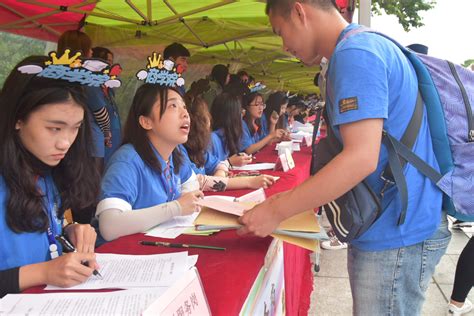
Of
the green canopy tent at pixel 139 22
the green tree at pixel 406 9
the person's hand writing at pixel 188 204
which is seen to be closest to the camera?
the person's hand writing at pixel 188 204

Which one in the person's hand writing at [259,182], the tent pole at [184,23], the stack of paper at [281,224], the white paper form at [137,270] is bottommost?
the person's hand writing at [259,182]

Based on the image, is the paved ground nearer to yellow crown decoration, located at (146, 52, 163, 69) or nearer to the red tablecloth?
the red tablecloth

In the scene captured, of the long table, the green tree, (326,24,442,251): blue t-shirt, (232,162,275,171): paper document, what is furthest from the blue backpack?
the green tree

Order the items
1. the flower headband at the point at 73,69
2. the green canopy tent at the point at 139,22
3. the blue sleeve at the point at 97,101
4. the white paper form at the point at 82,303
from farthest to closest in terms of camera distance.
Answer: the green canopy tent at the point at 139,22 → the blue sleeve at the point at 97,101 → the flower headband at the point at 73,69 → the white paper form at the point at 82,303

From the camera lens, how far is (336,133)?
3.79 feet

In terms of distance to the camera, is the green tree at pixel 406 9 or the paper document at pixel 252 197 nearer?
the paper document at pixel 252 197

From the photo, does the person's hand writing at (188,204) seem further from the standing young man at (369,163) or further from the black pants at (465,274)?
the black pants at (465,274)

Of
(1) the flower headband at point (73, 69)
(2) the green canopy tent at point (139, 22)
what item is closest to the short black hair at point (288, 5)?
(1) the flower headband at point (73, 69)

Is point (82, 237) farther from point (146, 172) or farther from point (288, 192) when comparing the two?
point (288, 192)

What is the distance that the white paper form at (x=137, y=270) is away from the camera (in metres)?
1.05

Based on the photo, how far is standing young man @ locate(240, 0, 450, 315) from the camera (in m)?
1.03

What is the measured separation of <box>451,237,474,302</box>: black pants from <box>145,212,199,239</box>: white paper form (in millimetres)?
1798

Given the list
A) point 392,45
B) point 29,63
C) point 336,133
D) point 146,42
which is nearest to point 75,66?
point 29,63

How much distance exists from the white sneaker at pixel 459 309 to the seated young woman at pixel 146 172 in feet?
6.19
